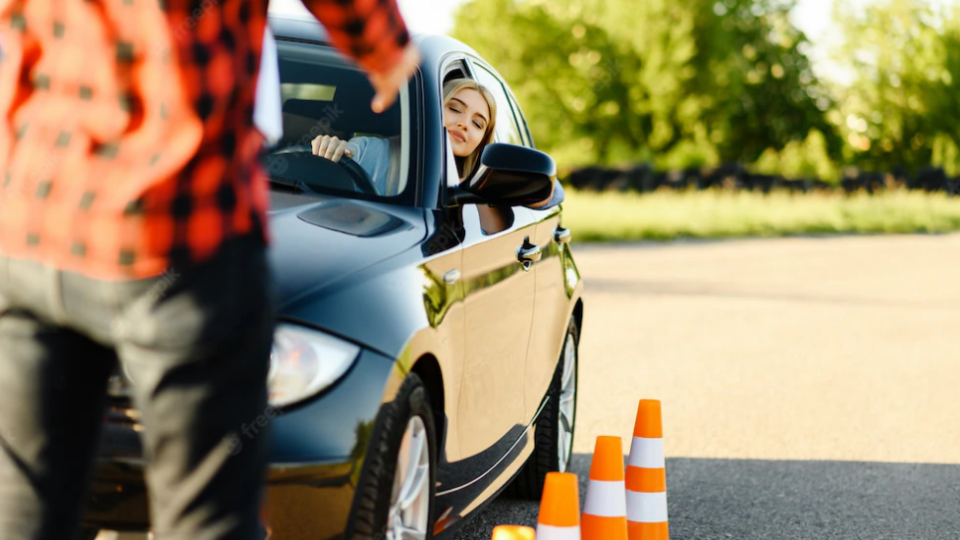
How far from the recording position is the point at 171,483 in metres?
1.71

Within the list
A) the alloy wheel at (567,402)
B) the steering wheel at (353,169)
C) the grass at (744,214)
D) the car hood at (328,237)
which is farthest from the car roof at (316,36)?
the grass at (744,214)

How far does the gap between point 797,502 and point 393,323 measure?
120 inches

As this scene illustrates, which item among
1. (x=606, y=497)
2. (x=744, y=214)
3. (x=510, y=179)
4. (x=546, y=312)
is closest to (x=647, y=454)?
(x=606, y=497)

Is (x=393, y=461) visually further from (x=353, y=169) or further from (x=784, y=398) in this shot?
(x=784, y=398)

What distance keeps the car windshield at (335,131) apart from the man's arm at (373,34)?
1716 millimetres

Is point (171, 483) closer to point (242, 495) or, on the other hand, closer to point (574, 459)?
point (242, 495)

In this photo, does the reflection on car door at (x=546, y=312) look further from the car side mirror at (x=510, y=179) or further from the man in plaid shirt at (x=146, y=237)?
the man in plaid shirt at (x=146, y=237)

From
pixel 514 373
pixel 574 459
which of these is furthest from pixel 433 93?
pixel 574 459

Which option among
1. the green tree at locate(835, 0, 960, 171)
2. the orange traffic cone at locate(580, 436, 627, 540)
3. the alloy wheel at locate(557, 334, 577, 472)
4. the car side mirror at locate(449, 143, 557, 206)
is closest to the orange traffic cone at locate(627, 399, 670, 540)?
the orange traffic cone at locate(580, 436, 627, 540)

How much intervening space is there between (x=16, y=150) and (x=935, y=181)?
53.2 m

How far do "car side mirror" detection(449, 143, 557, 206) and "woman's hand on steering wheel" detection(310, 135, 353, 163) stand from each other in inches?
13.5

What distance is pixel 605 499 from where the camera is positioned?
3.91 meters

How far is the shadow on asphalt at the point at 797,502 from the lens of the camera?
4.93m

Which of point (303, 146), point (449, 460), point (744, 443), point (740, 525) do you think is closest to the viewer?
point (449, 460)
